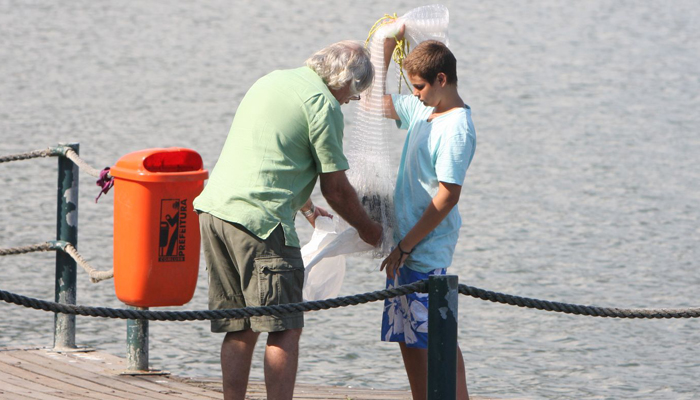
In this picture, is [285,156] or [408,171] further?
[408,171]

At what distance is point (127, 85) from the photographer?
18062 millimetres

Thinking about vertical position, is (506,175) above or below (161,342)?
above

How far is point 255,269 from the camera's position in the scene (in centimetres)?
424

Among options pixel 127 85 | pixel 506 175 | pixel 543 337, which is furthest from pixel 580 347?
pixel 127 85

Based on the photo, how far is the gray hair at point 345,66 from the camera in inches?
165

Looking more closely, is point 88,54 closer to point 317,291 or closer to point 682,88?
point 682,88

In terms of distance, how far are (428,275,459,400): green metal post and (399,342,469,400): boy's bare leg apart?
0.57 meters

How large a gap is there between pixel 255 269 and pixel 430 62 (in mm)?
1007

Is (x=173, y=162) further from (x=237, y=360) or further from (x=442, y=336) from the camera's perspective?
(x=442, y=336)

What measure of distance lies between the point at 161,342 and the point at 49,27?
17220 mm

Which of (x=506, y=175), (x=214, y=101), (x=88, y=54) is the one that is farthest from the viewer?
(x=88, y=54)

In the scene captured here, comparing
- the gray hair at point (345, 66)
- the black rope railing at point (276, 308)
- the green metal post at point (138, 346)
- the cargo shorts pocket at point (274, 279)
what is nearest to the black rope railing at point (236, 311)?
the black rope railing at point (276, 308)

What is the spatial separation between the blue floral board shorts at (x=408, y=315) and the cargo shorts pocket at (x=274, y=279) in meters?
0.50

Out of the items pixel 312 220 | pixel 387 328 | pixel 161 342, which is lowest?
pixel 161 342
